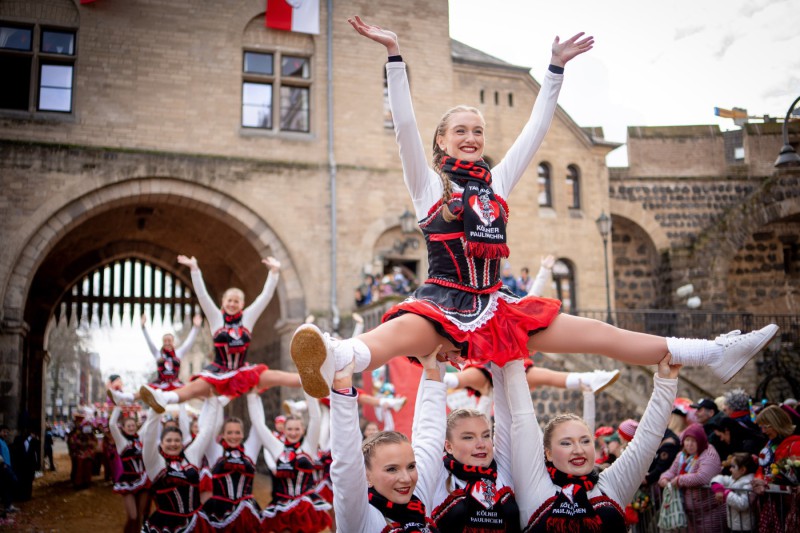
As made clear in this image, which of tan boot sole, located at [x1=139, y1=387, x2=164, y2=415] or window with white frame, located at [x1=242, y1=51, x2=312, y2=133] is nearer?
tan boot sole, located at [x1=139, y1=387, x2=164, y2=415]

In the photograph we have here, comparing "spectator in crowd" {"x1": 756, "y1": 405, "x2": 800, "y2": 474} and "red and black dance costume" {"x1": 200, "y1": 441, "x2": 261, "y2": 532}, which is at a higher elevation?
"spectator in crowd" {"x1": 756, "y1": 405, "x2": 800, "y2": 474}

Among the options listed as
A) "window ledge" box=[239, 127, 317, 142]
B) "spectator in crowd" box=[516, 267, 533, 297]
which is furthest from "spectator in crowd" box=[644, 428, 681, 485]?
"window ledge" box=[239, 127, 317, 142]

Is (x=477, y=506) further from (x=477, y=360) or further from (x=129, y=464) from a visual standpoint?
(x=129, y=464)

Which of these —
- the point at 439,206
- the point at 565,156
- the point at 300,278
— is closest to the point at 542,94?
the point at 439,206

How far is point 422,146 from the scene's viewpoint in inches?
158

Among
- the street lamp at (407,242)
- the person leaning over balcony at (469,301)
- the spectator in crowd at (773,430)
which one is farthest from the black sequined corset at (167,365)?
the person leaning over balcony at (469,301)

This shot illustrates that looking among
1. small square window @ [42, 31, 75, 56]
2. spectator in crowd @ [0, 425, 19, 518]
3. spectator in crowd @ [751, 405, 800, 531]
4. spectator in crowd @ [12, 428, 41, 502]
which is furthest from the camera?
small square window @ [42, 31, 75, 56]

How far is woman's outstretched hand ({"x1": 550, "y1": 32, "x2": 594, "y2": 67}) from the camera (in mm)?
4141

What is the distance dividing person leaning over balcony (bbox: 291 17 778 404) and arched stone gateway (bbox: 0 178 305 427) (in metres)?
13.2

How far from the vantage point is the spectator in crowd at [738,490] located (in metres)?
5.99

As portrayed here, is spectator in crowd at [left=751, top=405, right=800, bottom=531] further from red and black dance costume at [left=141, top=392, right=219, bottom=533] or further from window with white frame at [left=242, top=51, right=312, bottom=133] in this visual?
window with white frame at [left=242, top=51, right=312, bottom=133]

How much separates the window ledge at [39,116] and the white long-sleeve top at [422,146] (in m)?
14.0

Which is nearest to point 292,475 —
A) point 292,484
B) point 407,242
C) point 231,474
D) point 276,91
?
point 292,484

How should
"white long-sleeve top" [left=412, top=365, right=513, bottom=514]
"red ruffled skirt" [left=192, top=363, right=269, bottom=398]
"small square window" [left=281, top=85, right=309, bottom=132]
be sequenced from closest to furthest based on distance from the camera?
"white long-sleeve top" [left=412, top=365, right=513, bottom=514] → "red ruffled skirt" [left=192, top=363, right=269, bottom=398] → "small square window" [left=281, top=85, right=309, bottom=132]
